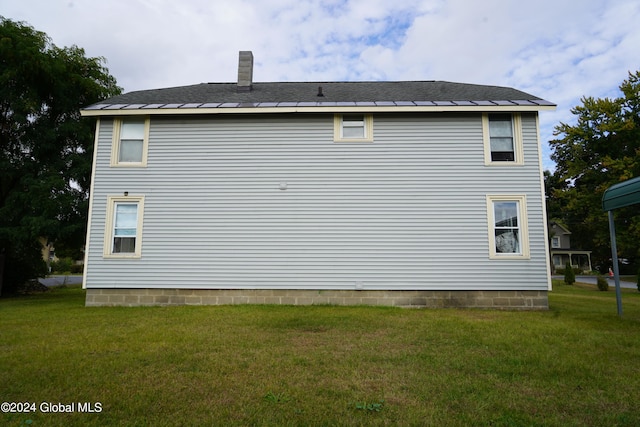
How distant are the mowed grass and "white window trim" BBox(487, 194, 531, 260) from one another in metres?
2.45

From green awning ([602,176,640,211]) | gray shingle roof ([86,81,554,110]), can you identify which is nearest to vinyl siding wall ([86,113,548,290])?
gray shingle roof ([86,81,554,110])

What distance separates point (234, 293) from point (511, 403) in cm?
777

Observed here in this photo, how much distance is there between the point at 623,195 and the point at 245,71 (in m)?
11.2

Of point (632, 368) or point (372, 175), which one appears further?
point (372, 175)

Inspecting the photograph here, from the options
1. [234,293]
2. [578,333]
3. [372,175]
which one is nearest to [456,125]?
[372,175]

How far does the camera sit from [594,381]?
412 centimetres

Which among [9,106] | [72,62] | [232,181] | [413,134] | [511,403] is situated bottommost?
[511,403]

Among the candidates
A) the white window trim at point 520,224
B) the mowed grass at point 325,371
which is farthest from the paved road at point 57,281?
the white window trim at point 520,224

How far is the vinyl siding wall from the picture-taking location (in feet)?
33.0

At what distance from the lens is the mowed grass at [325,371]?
3.27 meters

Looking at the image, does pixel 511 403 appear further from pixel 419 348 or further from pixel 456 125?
pixel 456 125

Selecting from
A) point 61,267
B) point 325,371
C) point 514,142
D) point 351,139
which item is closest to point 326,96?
point 351,139

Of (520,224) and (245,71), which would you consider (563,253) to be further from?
(245,71)

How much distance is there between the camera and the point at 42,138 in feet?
45.0
